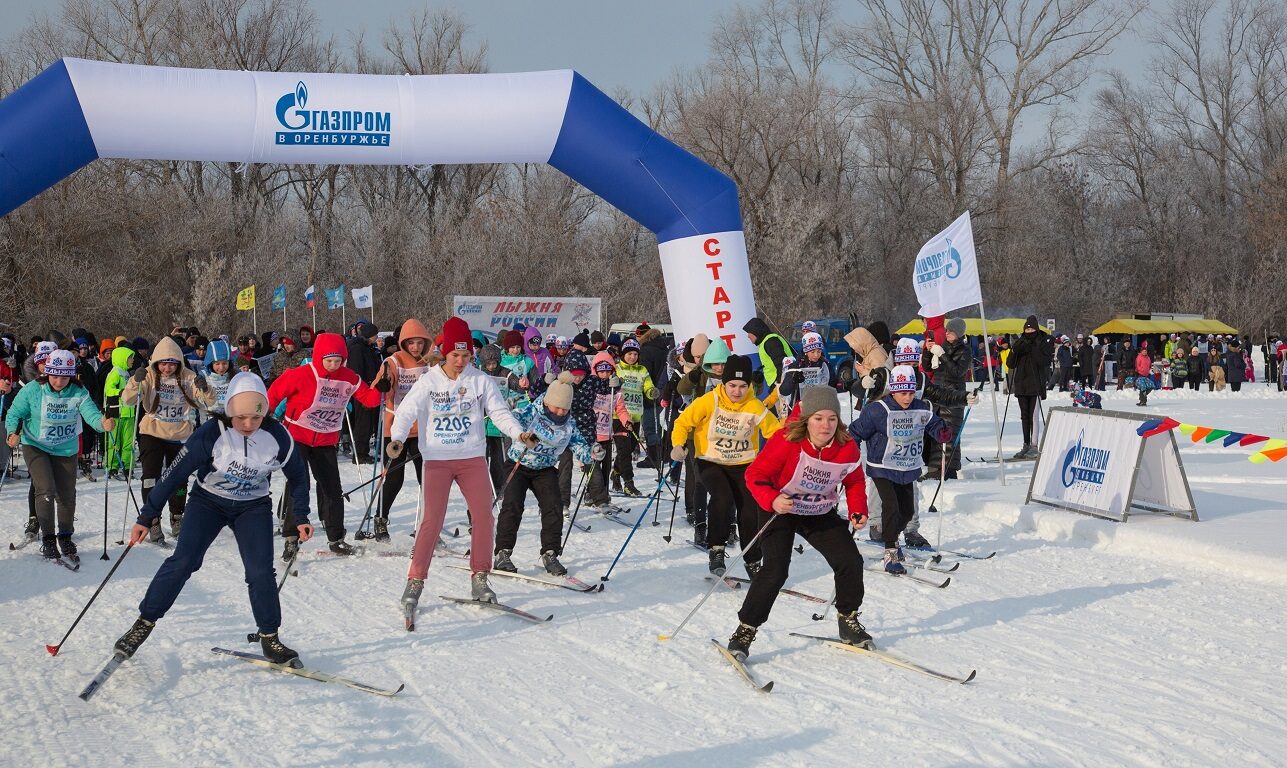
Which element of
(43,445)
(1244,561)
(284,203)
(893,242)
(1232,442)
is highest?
(284,203)

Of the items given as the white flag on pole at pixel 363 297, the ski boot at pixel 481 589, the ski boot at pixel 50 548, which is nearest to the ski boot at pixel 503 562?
the ski boot at pixel 481 589

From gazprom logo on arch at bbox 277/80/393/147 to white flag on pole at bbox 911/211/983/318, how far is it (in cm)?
675

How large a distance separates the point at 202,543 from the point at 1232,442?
296 inches

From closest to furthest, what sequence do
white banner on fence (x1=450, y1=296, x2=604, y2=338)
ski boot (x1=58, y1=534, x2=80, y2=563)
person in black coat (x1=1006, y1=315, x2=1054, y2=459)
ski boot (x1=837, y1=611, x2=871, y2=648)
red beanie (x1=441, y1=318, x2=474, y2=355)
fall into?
1. ski boot (x1=837, y1=611, x2=871, y2=648)
2. red beanie (x1=441, y1=318, x2=474, y2=355)
3. ski boot (x1=58, y1=534, x2=80, y2=563)
4. person in black coat (x1=1006, y1=315, x2=1054, y2=459)
5. white banner on fence (x1=450, y1=296, x2=604, y2=338)

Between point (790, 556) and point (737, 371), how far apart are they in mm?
1927

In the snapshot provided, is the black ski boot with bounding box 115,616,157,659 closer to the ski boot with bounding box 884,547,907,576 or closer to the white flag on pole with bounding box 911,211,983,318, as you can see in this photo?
the ski boot with bounding box 884,547,907,576

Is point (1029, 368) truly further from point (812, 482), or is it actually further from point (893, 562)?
point (812, 482)

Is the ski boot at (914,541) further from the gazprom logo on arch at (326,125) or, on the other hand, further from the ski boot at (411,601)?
the gazprom logo on arch at (326,125)

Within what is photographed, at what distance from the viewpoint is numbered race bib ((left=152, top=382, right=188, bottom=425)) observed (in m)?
9.25

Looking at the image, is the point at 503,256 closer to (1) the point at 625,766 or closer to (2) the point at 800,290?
(2) the point at 800,290

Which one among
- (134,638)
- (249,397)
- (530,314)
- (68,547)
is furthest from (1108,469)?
(530,314)

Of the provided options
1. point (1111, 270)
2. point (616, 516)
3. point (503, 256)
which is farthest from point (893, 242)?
point (616, 516)

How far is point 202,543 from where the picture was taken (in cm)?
Result: 592

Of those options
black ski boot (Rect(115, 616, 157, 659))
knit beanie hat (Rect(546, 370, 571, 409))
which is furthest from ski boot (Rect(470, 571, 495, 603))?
black ski boot (Rect(115, 616, 157, 659))
